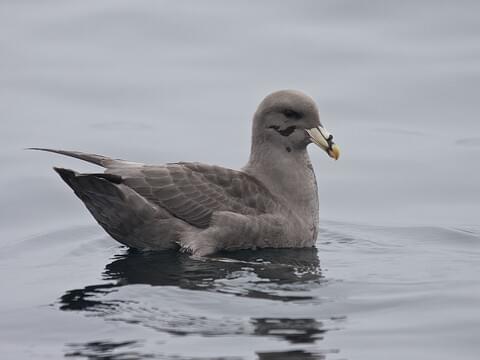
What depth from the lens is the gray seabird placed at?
11250mm

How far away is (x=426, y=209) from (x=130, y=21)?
24.9ft

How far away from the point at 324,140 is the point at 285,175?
48 cm

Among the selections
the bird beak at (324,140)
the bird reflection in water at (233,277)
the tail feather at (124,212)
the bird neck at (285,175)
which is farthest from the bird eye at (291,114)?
the tail feather at (124,212)

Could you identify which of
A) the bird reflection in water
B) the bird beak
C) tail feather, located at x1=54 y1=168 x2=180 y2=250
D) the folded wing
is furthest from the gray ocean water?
the bird beak

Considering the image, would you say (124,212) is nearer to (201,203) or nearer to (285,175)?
(201,203)

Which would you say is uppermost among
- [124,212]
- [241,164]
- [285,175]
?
[241,164]

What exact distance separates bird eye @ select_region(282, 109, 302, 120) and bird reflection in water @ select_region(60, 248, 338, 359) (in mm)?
1093

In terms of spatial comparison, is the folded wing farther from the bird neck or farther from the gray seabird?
the bird neck

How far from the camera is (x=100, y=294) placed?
33.3ft

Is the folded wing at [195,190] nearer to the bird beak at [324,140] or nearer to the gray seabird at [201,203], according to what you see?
the gray seabird at [201,203]

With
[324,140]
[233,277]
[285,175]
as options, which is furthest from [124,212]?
[324,140]

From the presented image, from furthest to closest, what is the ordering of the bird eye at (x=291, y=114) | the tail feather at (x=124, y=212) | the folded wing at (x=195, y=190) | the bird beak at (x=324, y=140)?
the bird eye at (x=291, y=114)
the bird beak at (x=324, y=140)
the folded wing at (x=195, y=190)
the tail feather at (x=124, y=212)

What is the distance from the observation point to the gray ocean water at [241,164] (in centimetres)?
920

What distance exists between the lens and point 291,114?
11859 millimetres
